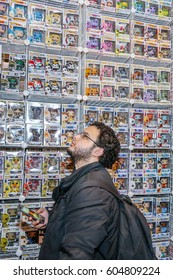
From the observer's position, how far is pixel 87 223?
41.9 inches

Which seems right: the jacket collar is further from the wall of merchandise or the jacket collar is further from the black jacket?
the wall of merchandise

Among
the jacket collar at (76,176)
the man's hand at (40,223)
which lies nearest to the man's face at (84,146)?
the jacket collar at (76,176)

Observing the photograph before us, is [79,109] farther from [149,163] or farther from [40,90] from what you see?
[149,163]

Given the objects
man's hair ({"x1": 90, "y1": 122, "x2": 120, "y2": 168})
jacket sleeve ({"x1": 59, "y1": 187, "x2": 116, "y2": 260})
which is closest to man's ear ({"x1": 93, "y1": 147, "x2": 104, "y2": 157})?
man's hair ({"x1": 90, "y1": 122, "x2": 120, "y2": 168})

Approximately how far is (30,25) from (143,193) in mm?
1799

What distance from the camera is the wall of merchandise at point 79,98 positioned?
7.34 ft

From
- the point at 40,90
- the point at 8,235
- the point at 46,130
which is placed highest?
the point at 40,90

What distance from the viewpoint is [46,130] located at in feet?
7.61

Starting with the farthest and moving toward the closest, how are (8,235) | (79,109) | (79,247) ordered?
(79,109)
(8,235)
(79,247)

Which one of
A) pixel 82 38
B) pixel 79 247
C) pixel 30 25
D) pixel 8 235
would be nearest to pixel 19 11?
pixel 30 25

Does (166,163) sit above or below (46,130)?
below

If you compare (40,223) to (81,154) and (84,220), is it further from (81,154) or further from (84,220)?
(84,220)

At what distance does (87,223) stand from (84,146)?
58cm

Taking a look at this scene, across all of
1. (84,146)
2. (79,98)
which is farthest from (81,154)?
(79,98)
